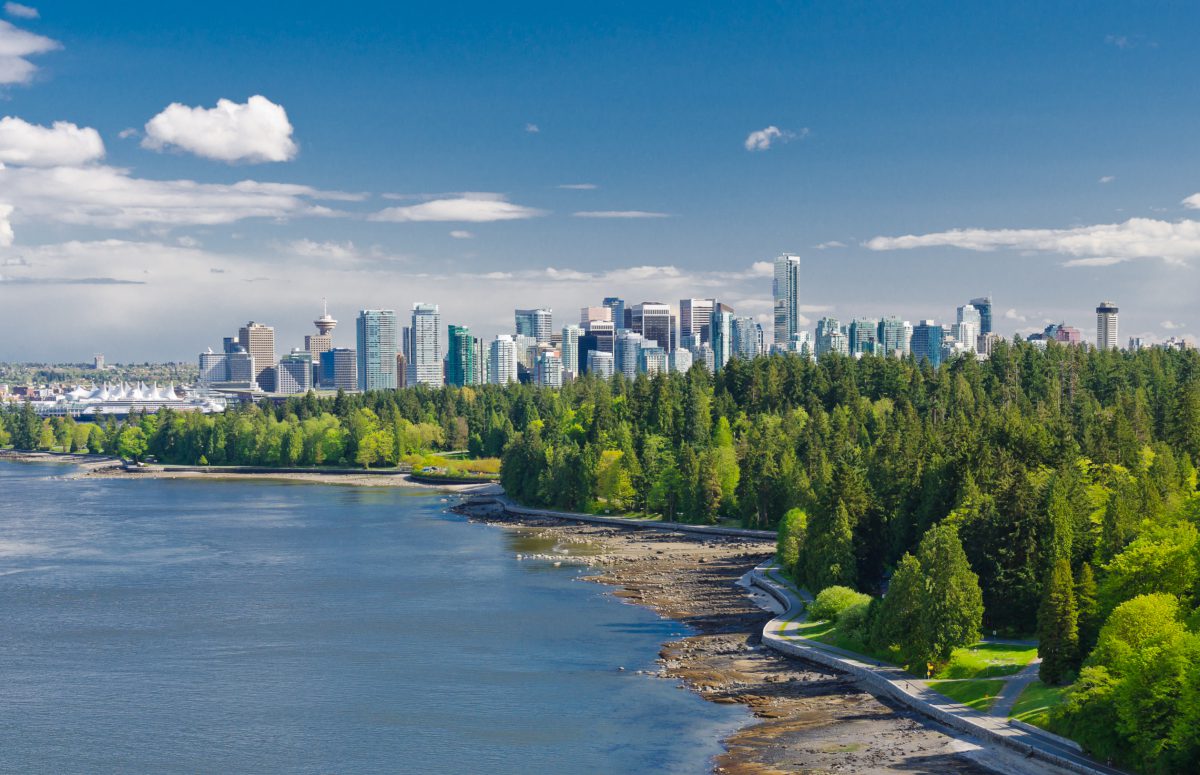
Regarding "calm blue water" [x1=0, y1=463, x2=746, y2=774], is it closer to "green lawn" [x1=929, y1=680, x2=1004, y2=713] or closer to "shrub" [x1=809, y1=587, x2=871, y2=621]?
"shrub" [x1=809, y1=587, x2=871, y2=621]

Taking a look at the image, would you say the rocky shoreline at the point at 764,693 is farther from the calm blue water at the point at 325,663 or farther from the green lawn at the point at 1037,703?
the green lawn at the point at 1037,703

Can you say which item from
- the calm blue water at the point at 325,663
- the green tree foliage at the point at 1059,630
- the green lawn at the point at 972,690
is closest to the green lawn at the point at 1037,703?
the green tree foliage at the point at 1059,630

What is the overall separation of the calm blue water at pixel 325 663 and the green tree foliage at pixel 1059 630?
1209cm

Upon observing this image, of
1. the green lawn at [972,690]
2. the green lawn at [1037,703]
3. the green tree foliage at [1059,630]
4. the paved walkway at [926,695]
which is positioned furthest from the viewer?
the green lawn at [972,690]

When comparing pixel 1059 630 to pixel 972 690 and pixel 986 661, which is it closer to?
pixel 972 690

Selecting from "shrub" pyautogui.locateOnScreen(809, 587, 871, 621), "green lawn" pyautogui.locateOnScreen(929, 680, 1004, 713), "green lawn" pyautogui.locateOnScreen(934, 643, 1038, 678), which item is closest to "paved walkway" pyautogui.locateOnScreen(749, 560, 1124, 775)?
"green lawn" pyautogui.locateOnScreen(929, 680, 1004, 713)

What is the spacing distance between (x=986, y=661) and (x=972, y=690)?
11.1 ft

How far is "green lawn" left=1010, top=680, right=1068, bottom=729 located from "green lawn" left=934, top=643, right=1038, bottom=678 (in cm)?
260

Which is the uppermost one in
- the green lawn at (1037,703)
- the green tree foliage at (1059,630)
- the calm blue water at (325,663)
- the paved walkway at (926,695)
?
the green tree foliage at (1059,630)

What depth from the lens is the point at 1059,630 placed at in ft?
156

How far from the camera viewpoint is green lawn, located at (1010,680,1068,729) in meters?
43.9

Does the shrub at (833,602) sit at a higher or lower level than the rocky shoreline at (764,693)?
higher

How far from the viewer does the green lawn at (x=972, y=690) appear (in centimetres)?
4766

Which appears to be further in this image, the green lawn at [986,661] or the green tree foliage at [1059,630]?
the green lawn at [986,661]
